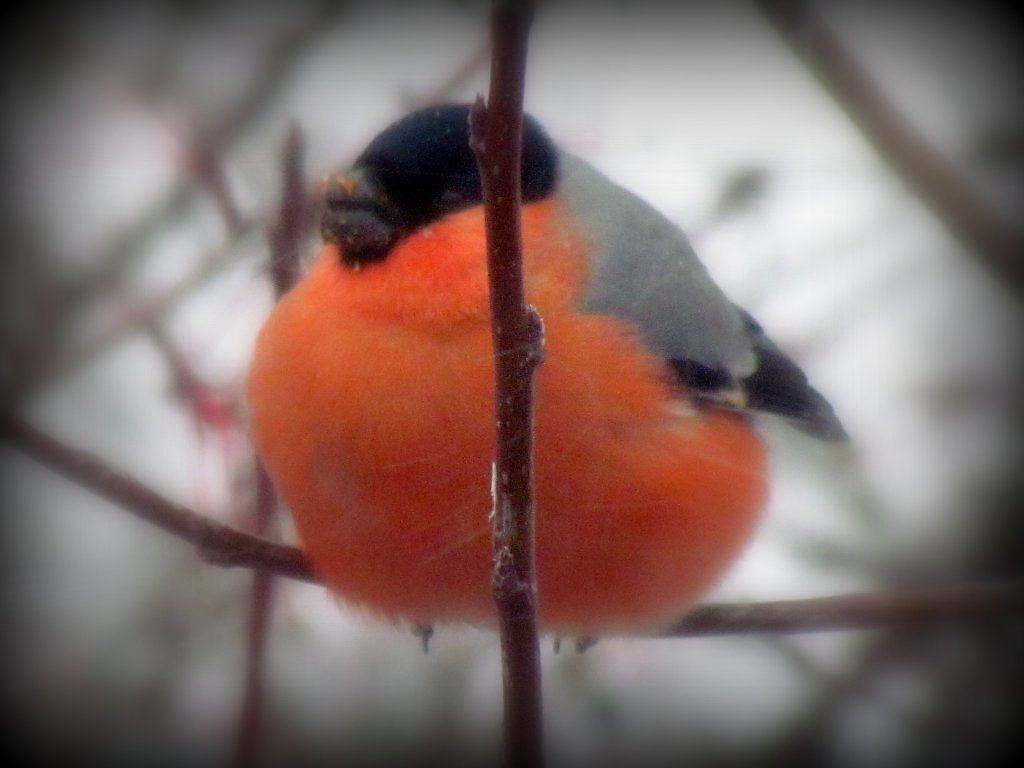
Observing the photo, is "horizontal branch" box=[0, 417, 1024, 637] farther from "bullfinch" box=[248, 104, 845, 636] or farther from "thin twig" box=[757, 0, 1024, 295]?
"thin twig" box=[757, 0, 1024, 295]

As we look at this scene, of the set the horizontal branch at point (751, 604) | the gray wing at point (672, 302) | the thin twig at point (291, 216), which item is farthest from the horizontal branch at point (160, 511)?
the gray wing at point (672, 302)

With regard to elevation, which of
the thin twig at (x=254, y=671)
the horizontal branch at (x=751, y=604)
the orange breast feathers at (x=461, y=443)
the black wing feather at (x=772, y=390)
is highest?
the black wing feather at (x=772, y=390)

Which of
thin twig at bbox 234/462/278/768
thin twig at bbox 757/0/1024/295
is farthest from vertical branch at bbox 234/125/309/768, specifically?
thin twig at bbox 757/0/1024/295

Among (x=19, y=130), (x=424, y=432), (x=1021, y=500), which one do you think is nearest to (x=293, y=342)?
(x=424, y=432)

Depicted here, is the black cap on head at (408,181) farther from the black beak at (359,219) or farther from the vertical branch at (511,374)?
the vertical branch at (511,374)

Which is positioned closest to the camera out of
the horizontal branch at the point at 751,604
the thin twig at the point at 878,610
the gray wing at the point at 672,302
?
the horizontal branch at the point at 751,604

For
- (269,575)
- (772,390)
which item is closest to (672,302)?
(772,390)

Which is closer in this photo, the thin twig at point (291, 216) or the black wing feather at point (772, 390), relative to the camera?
the thin twig at point (291, 216)

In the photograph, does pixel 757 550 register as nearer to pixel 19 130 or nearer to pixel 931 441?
pixel 931 441
